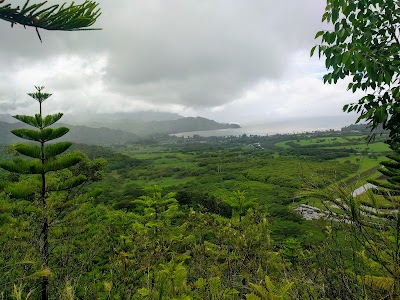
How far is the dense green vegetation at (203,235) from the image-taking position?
7.15 feet

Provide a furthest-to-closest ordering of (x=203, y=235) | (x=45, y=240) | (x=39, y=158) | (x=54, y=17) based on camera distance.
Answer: (x=39, y=158) < (x=45, y=240) < (x=203, y=235) < (x=54, y=17)

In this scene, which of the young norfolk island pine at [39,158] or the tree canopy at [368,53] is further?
the young norfolk island pine at [39,158]

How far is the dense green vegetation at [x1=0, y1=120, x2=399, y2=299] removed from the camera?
7.15 feet

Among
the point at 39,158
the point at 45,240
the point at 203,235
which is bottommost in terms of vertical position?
the point at 45,240

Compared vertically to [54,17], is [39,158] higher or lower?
lower

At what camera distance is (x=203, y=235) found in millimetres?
7031

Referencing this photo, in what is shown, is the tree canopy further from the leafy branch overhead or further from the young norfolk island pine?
the young norfolk island pine

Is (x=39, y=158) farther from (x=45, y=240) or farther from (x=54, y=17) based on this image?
(x=54, y=17)

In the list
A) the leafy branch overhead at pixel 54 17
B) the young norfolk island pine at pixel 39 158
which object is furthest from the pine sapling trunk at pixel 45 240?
the leafy branch overhead at pixel 54 17

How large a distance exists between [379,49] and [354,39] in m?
0.31

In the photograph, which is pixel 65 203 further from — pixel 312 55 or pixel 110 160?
pixel 110 160

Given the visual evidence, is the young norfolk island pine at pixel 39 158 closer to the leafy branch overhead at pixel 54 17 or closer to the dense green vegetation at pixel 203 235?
the dense green vegetation at pixel 203 235

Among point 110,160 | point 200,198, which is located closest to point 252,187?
point 200,198

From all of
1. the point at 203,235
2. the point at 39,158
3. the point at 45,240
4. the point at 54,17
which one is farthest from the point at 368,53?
the point at 39,158
